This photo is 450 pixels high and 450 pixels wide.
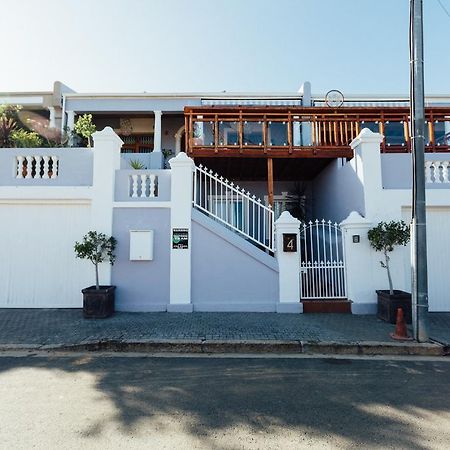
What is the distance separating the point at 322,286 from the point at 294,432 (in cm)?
465

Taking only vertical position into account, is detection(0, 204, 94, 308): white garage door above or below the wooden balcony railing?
below

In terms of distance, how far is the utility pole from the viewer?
205 inches

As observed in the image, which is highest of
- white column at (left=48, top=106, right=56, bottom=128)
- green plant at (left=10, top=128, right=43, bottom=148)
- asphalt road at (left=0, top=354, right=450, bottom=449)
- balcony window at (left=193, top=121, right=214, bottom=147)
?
white column at (left=48, top=106, right=56, bottom=128)

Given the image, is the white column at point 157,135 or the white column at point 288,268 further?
the white column at point 157,135

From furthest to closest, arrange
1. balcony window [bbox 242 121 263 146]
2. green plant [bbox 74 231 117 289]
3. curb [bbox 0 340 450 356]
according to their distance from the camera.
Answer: balcony window [bbox 242 121 263 146], green plant [bbox 74 231 117 289], curb [bbox 0 340 450 356]

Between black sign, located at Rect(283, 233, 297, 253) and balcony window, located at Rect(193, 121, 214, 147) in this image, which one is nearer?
black sign, located at Rect(283, 233, 297, 253)

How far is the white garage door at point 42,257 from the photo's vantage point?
7.32 m

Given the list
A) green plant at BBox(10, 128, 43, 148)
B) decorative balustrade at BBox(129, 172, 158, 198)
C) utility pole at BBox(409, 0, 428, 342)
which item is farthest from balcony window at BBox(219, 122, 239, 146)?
utility pole at BBox(409, 0, 428, 342)

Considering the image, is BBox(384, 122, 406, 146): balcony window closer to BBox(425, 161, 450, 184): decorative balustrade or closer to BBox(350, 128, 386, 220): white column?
BBox(425, 161, 450, 184): decorative balustrade

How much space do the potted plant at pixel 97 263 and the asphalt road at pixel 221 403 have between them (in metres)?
1.78

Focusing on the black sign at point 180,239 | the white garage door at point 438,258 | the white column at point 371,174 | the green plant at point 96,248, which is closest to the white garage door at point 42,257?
the green plant at point 96,248

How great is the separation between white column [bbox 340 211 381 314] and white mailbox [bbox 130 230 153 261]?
4366 millimetres

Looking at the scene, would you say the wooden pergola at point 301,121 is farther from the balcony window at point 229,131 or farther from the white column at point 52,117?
the white column at point 52,117

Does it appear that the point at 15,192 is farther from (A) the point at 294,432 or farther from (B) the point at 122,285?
(A) the point at 294,432
